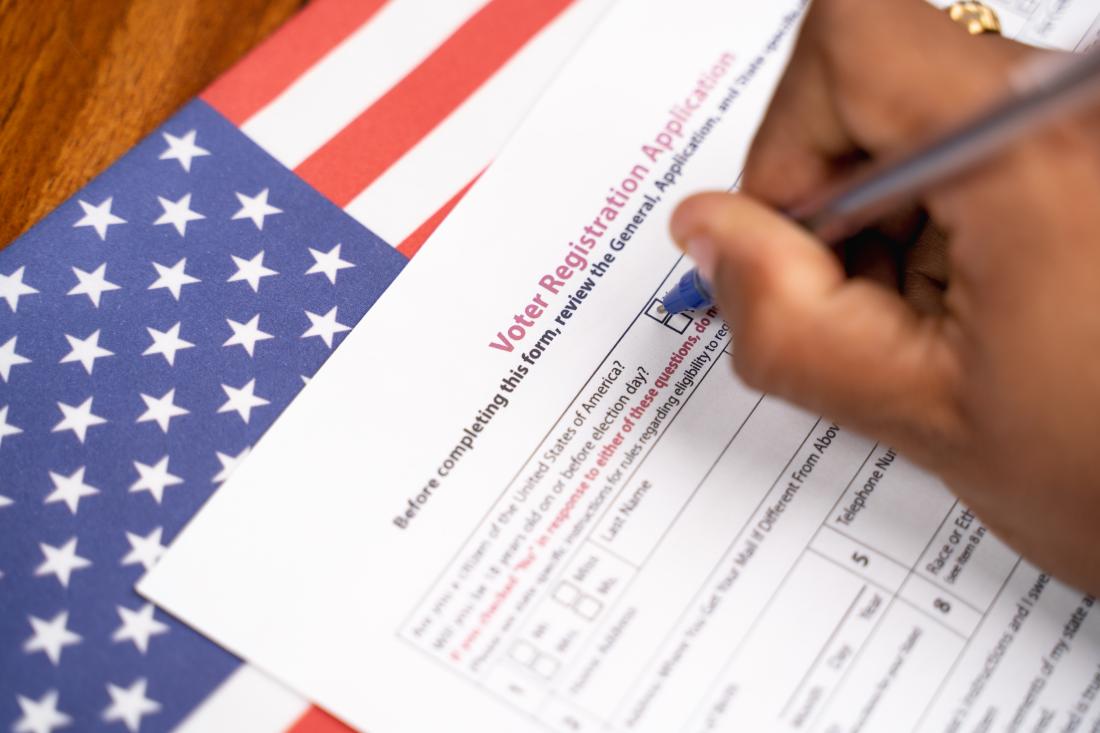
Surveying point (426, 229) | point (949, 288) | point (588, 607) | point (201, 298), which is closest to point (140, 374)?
point (201, 298)

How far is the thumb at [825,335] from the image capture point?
0.40 meters

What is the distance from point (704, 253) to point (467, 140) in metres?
0.22

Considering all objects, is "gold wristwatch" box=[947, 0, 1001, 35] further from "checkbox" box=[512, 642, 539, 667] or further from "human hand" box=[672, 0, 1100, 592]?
"checkbox" box=[512, 642, 539, 667]

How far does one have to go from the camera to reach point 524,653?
0.48 meters

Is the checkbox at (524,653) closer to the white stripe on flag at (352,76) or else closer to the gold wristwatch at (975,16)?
the white stripe on flag at (352,76)

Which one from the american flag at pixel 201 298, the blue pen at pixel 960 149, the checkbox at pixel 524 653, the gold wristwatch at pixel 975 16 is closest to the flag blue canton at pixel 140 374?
the american flag at pixel 201 298

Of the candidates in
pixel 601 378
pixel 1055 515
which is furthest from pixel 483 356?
pixel 1055 515

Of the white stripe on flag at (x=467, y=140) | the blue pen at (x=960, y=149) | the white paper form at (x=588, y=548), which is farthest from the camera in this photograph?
the white stripe on flag at (x=467, y=140)

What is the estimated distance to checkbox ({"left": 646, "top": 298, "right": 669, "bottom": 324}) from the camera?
55cm

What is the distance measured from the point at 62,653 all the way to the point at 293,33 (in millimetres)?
404

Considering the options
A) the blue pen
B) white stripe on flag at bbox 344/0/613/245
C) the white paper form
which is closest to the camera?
the blue pen

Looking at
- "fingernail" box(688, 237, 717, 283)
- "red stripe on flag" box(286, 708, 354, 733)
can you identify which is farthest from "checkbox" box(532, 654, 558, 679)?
"fingernail" box(688, 237, 717, 283)

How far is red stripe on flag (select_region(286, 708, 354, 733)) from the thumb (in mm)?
279

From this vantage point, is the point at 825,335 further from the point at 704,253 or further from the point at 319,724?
the point at 319,724
